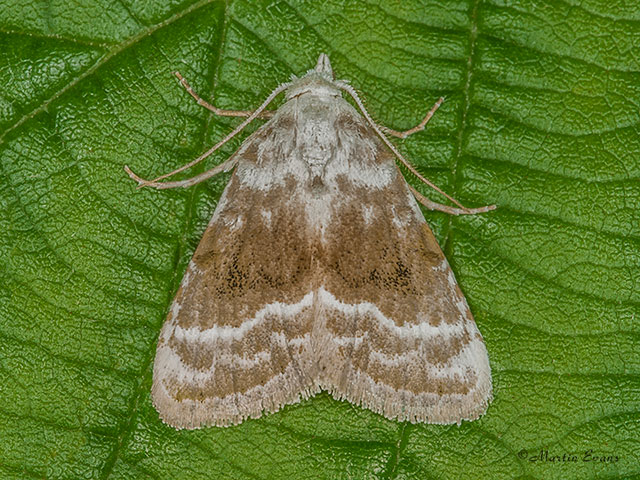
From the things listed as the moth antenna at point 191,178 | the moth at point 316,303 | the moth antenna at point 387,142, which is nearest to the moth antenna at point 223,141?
the moth antenna at point 191,178

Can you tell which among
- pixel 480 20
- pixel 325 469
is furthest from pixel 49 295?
pixel 480 20

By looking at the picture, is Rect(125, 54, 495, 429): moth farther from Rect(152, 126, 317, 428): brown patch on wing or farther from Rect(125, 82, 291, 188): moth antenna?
Rect(125, 82, 291, 188): moth antenna

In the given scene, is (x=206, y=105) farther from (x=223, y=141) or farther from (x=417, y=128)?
(x=417, y=128)

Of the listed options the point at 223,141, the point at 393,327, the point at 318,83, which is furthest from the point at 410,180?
the point at 223,141

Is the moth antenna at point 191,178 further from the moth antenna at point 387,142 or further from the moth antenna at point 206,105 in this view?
the moth antenna at point 387,142

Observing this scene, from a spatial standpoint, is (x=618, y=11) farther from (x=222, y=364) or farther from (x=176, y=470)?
(x=176, y=470)
